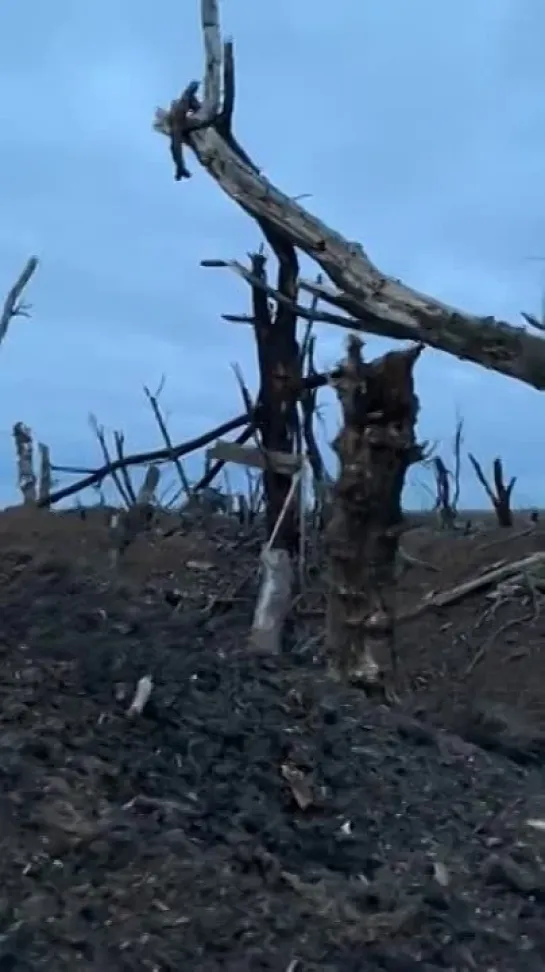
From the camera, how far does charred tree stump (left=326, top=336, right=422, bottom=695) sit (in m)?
5.59

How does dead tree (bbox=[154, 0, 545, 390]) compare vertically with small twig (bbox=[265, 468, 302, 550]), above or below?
above

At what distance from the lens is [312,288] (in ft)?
18.8

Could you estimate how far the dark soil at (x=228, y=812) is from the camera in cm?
333

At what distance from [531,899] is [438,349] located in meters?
1.87

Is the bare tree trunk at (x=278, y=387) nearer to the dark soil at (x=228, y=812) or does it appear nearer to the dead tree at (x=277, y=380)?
the dead tree at (x=277, y=380)

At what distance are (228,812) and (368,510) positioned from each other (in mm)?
1988

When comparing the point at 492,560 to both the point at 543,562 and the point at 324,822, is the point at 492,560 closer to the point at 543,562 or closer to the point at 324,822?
the point at 543,562

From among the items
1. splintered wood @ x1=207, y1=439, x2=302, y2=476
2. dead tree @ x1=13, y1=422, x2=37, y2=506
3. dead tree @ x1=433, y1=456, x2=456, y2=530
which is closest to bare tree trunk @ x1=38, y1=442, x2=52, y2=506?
dead tree @ x1=13, y1=422, x2=37, y2=506

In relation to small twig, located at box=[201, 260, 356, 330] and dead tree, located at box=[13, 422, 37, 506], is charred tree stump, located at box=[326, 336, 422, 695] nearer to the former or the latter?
small twig, located at box=[201, 260, 356, 330]

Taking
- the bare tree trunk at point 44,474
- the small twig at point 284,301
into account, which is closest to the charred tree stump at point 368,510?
the small twig at point 284,301

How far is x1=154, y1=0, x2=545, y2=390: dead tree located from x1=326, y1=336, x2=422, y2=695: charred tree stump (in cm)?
15

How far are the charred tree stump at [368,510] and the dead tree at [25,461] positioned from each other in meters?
8.19

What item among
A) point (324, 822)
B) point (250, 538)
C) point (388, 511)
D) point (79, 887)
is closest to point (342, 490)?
point (388, 511)

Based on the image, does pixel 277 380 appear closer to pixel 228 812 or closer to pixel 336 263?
pixel 336 263
